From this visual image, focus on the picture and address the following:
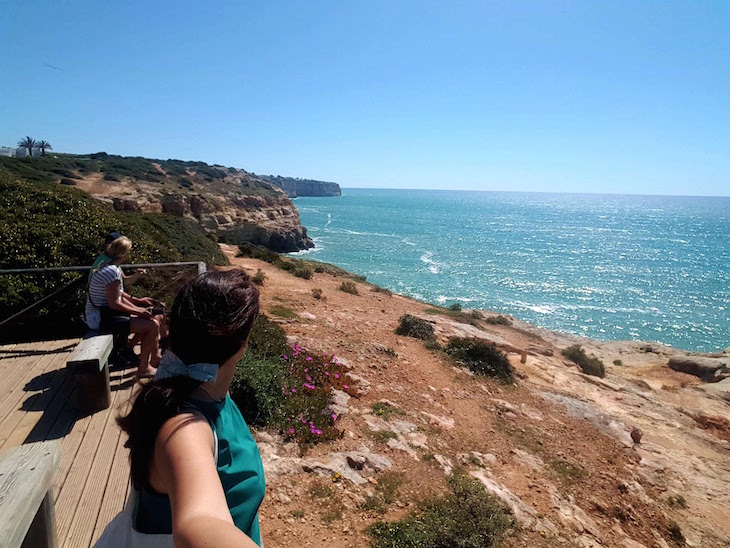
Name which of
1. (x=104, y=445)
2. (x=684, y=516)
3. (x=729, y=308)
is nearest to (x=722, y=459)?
(x=684, y=516)

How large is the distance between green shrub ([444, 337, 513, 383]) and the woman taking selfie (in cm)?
930

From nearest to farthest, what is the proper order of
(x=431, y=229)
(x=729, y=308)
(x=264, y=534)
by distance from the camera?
1. (x=264, y=534)
2. (x=729, y=308)
3. (x=431, y=229)

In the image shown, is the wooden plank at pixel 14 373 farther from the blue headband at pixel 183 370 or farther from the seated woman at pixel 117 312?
the blue headband at pixel 183 370

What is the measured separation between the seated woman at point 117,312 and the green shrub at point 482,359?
7.74 metres

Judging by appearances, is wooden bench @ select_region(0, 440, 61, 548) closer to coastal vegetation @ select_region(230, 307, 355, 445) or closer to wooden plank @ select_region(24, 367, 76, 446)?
wooden plank @ select_region(24, 367, 76, 446)

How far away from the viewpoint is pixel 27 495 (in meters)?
1.48

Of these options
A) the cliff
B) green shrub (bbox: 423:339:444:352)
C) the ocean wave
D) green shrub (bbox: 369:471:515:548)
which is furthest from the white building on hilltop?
green shrub (bbox: 369:471:515:548)

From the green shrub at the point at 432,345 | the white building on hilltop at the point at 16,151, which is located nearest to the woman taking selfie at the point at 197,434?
the green shrub at the point at 432,345

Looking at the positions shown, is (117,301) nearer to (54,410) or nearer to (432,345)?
(54,410)

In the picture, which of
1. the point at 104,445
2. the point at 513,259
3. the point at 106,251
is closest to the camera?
the point at 104,445

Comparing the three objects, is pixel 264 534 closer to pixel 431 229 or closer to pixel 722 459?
pixel 722 459

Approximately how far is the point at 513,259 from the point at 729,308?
24.9 m

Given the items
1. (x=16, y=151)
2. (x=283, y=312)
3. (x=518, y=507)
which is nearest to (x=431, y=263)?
(x=283, y=312)

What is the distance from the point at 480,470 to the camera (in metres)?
5.84
